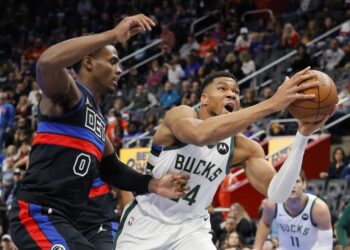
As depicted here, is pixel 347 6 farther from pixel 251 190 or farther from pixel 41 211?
pixel 41 211

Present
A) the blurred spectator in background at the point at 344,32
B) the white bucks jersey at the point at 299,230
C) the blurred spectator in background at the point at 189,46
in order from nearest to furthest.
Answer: the white bucks jersey at the point at 299,230
the blurred spectator in background at the point at 344,32
the blurred spectator in background at the point at 189,46

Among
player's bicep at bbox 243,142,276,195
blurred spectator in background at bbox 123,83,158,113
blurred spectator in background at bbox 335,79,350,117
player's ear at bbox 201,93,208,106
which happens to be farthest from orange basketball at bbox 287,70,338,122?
blurred spectator in background at bbox 123,83,158,113

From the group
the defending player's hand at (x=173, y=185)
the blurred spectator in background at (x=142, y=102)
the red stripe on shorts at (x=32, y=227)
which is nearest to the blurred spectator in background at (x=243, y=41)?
the blurred spectator in background at (x=142, y=102)

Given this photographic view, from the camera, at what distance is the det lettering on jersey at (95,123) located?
510 cm

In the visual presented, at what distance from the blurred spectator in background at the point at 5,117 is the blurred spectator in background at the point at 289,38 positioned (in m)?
6.40

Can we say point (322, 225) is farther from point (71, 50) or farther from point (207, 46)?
point (207, 46)

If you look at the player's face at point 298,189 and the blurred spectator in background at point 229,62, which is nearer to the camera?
the player's face at point 298,189

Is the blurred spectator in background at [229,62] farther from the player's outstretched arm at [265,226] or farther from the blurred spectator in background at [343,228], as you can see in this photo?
the blurred spectator in background at [343,228]

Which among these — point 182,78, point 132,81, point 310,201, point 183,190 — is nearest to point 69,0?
point 132,81

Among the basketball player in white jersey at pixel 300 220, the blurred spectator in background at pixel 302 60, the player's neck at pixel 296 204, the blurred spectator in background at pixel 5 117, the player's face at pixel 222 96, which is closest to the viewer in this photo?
the player's face at pixel 222 96

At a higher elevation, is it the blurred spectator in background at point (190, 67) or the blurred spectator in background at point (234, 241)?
the blurred spectator in background at point (190, 67)

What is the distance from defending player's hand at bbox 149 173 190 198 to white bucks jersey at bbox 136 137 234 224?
198 mm

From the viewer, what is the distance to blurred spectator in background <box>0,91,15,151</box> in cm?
1925

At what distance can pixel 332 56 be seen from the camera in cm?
1647
